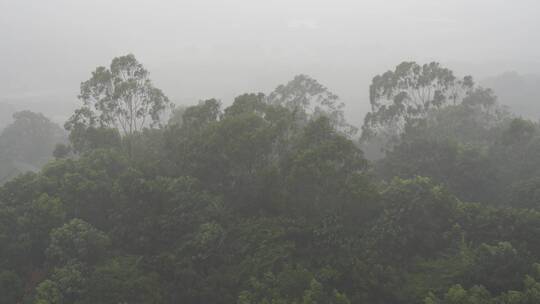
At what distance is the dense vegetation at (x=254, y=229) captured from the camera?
15.0 meters

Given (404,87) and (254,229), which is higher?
(404,87)

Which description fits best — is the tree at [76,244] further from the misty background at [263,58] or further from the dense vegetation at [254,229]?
the misty background at [263,58]

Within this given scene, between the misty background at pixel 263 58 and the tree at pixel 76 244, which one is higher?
the misty background at pixel 263 58

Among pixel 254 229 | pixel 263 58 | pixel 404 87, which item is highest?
pixel 263 58

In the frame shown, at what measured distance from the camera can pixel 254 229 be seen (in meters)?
18.0

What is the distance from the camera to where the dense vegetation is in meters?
15.0

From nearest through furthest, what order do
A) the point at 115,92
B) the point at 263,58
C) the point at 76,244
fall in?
the point at 76,244 → the point at 115,92 → the point at 263,58

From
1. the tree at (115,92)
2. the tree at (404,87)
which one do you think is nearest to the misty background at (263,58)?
the tree at (404,87)

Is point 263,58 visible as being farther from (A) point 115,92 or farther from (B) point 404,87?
(A) point 115,92

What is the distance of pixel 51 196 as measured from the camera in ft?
65.8

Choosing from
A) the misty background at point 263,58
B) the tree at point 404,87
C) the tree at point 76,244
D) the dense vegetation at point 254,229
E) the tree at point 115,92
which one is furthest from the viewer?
the misty background at point 263,58

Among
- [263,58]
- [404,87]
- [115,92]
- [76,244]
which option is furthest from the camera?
[263,58]

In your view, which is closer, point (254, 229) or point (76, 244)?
point (76, 244)

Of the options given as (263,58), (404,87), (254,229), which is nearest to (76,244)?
(254,229)
